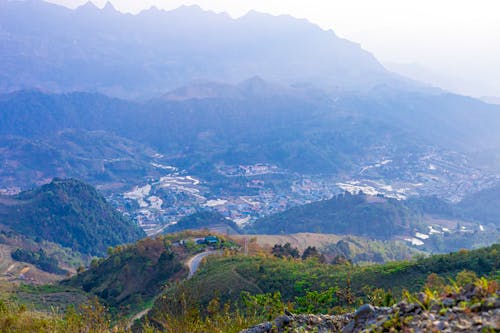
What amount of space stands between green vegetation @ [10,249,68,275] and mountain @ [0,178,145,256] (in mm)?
18002

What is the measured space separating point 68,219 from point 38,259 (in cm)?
2745

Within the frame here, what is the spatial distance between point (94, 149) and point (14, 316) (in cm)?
17048

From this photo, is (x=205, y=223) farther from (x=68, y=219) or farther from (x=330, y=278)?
(x=330, y=278)

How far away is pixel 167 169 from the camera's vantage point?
529 feet

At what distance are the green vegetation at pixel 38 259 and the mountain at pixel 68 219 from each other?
59.1 ft

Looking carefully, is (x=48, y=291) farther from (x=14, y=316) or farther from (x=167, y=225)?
(x=167, y=225)

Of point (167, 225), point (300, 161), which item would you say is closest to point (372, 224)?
point (167, 225)

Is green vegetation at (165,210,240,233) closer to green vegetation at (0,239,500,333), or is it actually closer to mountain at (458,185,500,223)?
green vegetation at (0,239,500,333)

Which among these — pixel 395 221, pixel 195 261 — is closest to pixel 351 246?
pixel 395 221

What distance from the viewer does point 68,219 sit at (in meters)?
86.0

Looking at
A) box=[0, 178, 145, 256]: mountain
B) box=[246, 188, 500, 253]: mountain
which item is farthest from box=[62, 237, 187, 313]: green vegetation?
box=[246, 188, 500, 253]: mountain

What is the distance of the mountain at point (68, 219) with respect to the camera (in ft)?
270

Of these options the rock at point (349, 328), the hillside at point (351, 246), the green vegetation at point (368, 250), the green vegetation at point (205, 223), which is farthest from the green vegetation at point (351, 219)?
the rock at point (349, 328)

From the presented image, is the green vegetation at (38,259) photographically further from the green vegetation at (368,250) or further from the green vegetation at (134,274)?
the green vegetation at (368,250)
